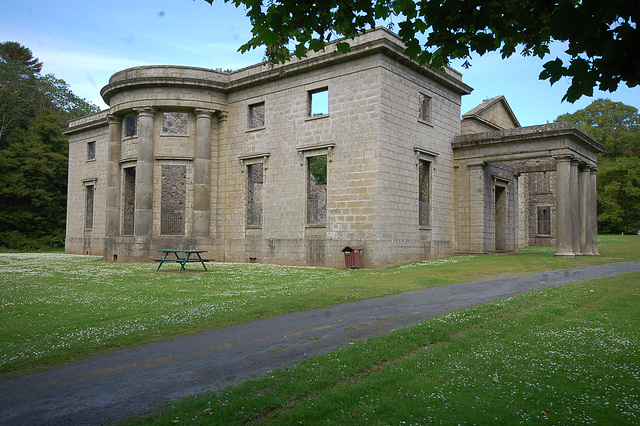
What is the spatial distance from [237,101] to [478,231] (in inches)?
590

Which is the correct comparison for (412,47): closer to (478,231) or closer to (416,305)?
(416,305)

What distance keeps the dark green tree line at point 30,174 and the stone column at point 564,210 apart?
41845 mm

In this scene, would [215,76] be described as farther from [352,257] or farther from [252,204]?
[352,257]

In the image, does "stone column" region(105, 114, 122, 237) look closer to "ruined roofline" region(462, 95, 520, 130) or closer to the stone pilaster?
the stone pilaster

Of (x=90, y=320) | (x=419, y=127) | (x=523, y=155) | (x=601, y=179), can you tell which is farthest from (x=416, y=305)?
(x=601, y=179)

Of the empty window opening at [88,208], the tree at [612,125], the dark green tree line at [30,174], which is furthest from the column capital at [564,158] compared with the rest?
the tree at [612,125]

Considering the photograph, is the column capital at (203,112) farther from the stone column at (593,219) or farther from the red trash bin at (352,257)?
the stone column at (593,219)

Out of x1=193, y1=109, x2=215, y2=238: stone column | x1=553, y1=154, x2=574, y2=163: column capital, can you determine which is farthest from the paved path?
x1=193, y1=109, x2=215, y2=238: stone column

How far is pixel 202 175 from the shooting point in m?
27.5

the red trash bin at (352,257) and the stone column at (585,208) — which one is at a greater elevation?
the stone column at (585,208)

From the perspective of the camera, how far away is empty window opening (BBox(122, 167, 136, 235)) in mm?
29938

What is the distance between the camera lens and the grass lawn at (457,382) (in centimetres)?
442

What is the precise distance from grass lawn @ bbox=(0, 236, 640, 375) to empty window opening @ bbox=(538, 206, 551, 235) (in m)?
24.4

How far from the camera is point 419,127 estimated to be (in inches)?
959
